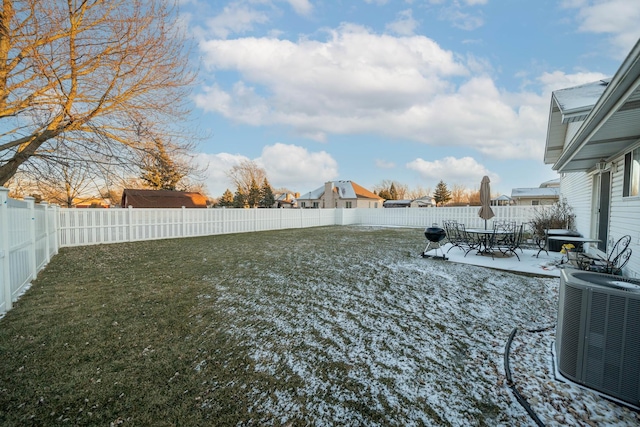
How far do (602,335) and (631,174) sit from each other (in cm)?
474

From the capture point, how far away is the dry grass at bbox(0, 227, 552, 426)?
207 cm

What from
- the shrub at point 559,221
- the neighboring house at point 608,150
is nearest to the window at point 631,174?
the neighboring house at point 608,150

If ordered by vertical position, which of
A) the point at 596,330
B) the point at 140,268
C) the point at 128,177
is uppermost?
the point at 128,177

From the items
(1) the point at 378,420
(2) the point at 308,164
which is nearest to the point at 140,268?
(1) the point at 378,420

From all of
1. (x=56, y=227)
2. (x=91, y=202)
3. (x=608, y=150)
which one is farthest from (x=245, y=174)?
(x=608, y=150)

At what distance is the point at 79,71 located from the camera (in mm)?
6480

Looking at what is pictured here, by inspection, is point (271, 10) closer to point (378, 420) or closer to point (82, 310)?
point (82, 310)

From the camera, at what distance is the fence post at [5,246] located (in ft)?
12.0

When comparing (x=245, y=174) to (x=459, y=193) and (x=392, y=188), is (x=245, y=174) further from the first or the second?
(x=459, y=193)

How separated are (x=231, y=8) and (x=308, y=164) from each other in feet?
86.3

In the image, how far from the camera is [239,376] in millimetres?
2473

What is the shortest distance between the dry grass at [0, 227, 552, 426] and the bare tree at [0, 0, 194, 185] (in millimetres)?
3345

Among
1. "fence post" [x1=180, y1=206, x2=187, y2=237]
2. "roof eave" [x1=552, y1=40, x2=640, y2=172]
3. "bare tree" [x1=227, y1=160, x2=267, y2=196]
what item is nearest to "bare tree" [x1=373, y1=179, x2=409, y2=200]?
"bare tree" [x1=227, y1=160, x2=267, y2=196]

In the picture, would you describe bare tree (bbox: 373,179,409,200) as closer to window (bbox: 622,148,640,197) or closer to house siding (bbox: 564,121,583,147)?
house siding (bbox: 564,121,583,147)
